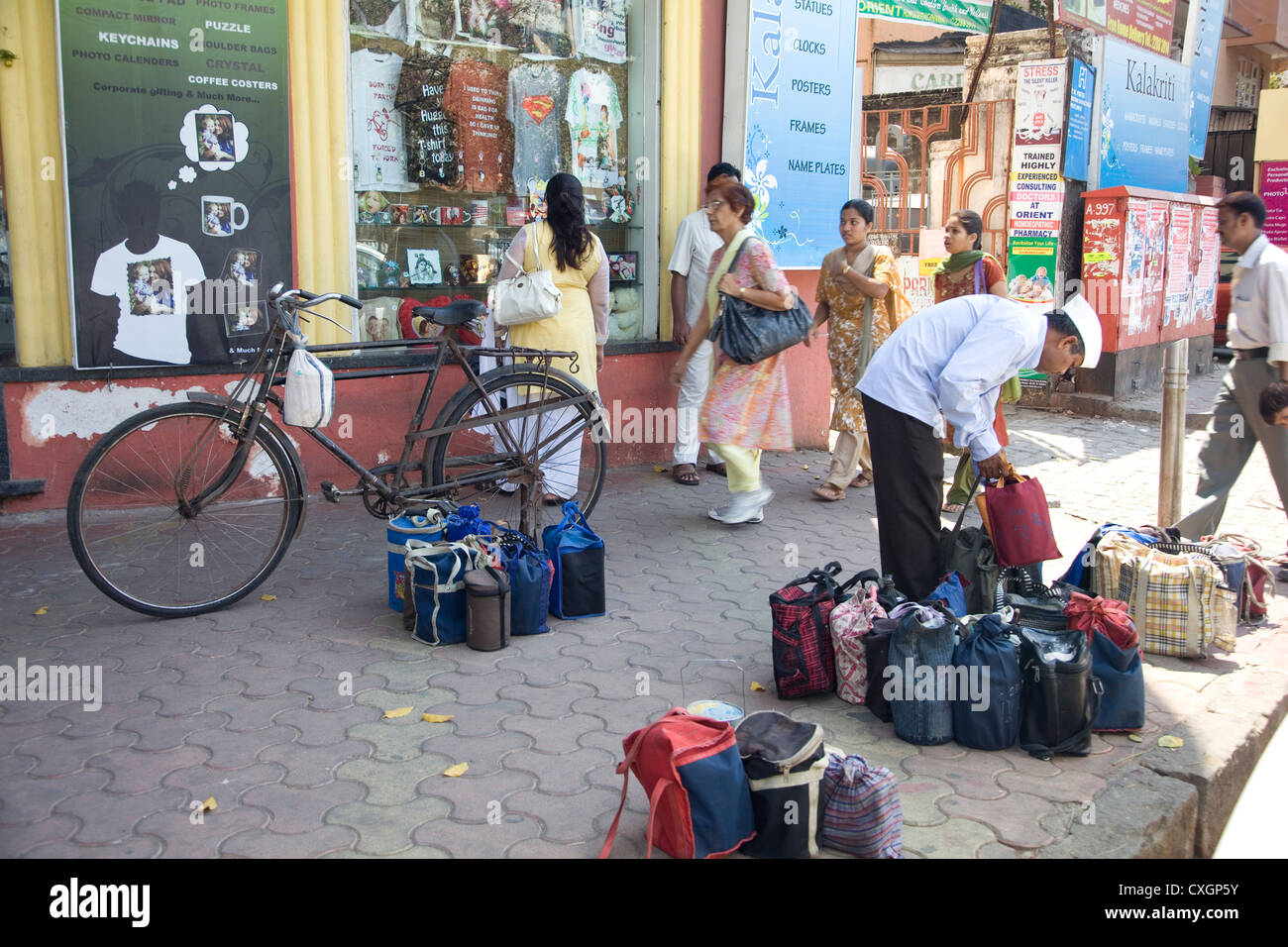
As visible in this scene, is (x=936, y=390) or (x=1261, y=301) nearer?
(x=936, y=390)

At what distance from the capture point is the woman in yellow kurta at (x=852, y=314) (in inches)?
267

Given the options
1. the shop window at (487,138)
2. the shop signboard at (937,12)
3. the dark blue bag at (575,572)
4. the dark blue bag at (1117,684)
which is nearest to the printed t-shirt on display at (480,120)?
the shop window at (487,138)

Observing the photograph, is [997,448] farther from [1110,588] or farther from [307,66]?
[307,66]

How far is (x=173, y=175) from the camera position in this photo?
5602 mm

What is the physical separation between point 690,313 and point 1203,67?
418 inches

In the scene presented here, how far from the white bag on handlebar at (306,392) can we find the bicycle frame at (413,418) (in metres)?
0.09

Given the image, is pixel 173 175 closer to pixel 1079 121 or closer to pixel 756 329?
pixel 756 329

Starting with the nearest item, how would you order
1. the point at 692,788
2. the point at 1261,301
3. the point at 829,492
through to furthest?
the point at 692,788 → the point at 1261,301 → the point at 829,492

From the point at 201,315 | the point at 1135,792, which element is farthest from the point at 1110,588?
the point at 201,315

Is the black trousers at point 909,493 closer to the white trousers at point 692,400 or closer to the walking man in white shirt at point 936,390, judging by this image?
the walking man in white shirt at point 936,390

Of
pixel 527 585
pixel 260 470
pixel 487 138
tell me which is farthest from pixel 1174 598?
pixel 487 138

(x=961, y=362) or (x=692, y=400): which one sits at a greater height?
(x=961, y=362)

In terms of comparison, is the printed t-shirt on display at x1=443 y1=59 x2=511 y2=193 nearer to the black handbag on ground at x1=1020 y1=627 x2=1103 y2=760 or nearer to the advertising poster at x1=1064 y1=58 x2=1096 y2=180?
the black handbag on ground at x1=1020 y1=627 x2=1103 y2=760

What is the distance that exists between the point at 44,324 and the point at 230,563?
1.78 meters
